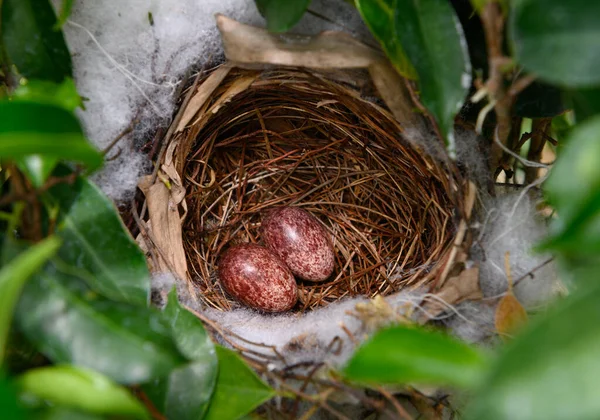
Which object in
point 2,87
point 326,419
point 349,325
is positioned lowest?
point 326,419

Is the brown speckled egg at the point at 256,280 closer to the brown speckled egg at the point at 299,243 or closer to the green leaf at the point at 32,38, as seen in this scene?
the brown speckled egg at the point at 299,243

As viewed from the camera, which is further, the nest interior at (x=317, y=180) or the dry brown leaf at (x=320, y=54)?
the nest interior at (x=317, y=180)

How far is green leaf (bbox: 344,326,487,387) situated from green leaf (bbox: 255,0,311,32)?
1.41ft

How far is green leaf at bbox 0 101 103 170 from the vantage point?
431 millimetres

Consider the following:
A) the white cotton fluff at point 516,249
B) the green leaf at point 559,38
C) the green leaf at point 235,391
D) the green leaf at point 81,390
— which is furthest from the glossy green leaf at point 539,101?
the green leaf at point 81,390

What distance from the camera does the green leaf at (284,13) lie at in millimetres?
658

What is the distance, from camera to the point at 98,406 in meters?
0.41

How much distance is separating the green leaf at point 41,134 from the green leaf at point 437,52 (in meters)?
0.37

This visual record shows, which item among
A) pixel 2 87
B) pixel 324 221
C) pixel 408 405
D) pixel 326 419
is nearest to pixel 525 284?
pixel 408 405

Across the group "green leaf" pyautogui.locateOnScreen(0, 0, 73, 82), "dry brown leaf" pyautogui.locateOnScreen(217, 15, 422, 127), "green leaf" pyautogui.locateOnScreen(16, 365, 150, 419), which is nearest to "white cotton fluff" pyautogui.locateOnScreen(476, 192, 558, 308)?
"dry brown leaf" pyautogui.locateOnScreen(217, 15, 422, 127)

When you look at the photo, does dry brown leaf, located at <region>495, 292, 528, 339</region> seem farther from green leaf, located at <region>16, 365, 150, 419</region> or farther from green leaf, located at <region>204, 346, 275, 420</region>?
green leaf, located at <region>16, 365, 150, 419</region>

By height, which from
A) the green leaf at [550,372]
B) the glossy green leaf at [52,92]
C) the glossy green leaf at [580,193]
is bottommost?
the green leaf at [550,372]

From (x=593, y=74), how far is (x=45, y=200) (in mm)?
587

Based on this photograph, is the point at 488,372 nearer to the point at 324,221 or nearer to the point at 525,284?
the point at 525,284
